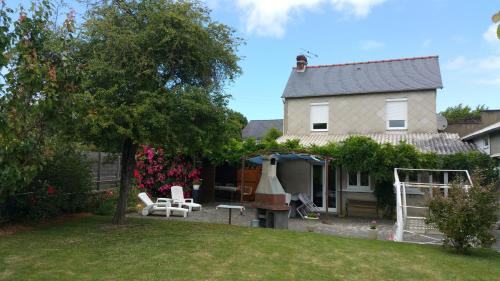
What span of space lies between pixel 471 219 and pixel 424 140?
9280 mm

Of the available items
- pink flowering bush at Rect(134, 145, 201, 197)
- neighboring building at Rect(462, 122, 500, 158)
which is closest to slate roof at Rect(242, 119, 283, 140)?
pink flowering bush at Rect(134, 145, 201, 197)

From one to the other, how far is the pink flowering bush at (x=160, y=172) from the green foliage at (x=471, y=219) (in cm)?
1234

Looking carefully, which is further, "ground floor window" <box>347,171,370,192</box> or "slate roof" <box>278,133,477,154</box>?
"ground floor window" <box>347,171,370,192</box>

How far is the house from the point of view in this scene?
18.0 m

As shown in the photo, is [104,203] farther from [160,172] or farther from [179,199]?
[160,172]

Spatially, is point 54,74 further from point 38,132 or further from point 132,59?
point 132,59

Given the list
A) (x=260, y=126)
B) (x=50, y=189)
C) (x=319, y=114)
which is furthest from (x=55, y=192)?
(x=260, y=126)

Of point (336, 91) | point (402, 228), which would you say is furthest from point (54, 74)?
point (336, 91)

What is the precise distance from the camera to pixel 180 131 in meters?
10.2

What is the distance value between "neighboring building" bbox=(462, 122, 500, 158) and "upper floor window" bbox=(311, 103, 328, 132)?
22.1 feet

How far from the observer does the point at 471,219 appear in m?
9.13

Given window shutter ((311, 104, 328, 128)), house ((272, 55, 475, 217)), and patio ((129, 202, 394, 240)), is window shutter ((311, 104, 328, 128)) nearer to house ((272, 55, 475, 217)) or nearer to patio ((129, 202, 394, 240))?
house ((272, 55, 475, 217))

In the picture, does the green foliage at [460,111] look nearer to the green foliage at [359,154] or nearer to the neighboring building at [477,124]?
the neighboring building at [477,124]

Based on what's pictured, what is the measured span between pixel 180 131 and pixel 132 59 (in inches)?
84.1
